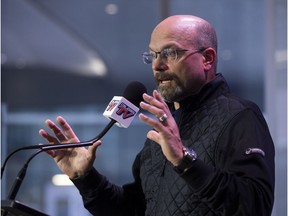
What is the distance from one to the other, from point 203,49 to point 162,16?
8.03 ft

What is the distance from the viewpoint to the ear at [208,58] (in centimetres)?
196

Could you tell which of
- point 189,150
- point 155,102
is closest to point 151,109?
point 155,102

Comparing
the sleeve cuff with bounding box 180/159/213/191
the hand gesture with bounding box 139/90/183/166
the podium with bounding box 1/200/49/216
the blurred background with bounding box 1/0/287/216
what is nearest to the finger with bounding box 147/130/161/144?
the hand gesture with bounding box 139/90/183/166

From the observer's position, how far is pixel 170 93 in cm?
192

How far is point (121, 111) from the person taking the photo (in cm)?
186

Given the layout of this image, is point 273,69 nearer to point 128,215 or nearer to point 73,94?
point 73,94

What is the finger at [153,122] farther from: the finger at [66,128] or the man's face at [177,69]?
the finger at [66,128]

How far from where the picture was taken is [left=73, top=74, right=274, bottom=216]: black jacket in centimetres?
164

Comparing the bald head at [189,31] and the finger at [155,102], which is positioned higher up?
the bald head at [189,31]

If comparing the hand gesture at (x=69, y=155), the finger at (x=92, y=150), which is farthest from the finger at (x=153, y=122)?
the hand gesture at (x=69, y=155)

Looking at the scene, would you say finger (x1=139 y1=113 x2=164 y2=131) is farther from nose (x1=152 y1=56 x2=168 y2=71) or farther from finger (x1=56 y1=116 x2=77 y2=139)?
finger (x1=56 y1=116 x2=77 y2=139)

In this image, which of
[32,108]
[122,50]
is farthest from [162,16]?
[32,108]

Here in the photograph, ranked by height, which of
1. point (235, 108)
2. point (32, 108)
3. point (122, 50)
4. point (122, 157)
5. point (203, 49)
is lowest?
point (122, 157)

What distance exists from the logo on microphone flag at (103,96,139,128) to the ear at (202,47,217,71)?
10.2 inches
